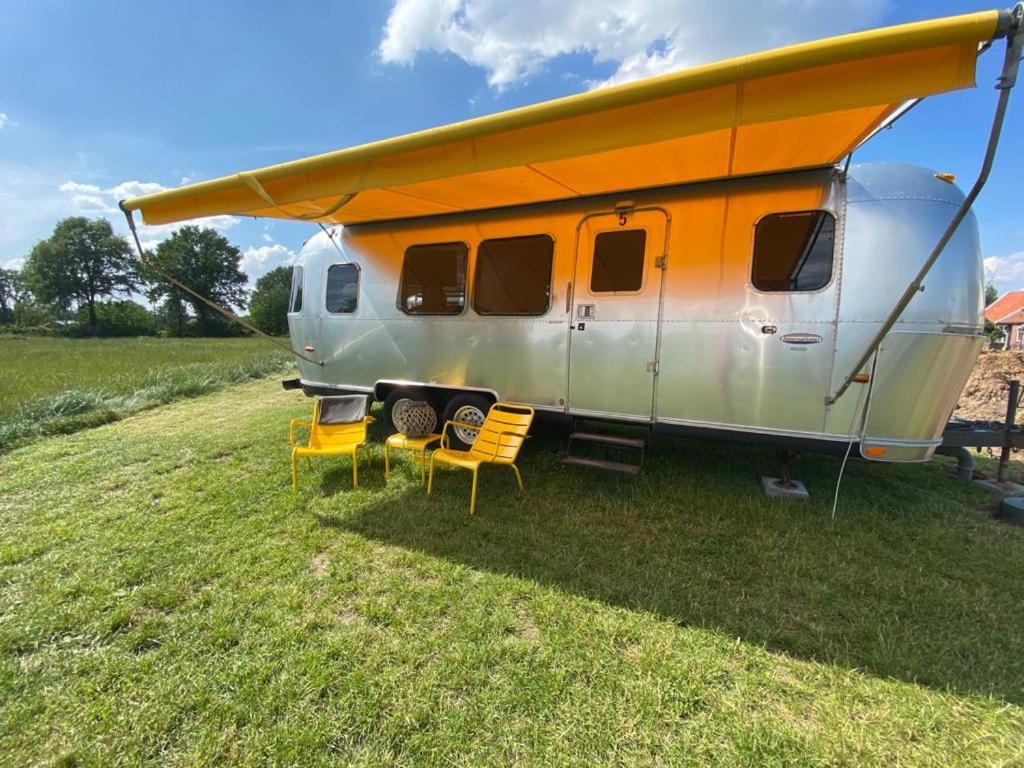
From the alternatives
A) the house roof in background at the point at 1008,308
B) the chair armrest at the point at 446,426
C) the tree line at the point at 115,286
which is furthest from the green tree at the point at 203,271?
the house roof in background at the point at 1008,308

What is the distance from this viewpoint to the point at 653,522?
11.8ft

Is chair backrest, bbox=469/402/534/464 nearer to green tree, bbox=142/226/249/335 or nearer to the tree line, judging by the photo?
the tree line

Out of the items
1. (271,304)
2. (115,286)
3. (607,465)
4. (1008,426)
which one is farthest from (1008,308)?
(115,286)

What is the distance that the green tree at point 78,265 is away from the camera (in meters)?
55.0

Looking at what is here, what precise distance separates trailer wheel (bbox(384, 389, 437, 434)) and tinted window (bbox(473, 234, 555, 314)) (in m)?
1.29

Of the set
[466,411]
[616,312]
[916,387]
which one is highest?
[616,312]

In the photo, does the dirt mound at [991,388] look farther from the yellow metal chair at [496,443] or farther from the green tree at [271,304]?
the green tree at [271,304]

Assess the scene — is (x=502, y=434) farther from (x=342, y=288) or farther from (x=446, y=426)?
(x=342, y=288)

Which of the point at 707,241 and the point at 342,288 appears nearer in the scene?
the point at 707,241

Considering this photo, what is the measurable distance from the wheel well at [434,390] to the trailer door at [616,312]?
0.98m

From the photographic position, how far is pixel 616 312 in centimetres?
396

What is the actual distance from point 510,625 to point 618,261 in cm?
312

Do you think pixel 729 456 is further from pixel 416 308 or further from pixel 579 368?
pixel 416 308

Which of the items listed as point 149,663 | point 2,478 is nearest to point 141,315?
point 2,478
